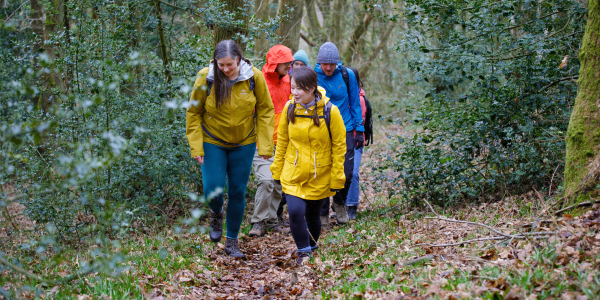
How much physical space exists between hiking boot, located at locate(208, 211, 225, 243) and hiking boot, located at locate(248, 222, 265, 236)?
980mm

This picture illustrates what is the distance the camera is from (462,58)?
6.10 meters

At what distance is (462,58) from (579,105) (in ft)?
6.42

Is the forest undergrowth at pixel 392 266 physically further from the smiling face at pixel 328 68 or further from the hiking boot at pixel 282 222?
the smiling face at pixel 328 68

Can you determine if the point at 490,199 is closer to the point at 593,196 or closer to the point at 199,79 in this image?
the point at 593,196

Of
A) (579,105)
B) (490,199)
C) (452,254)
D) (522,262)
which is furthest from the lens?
(490,199)

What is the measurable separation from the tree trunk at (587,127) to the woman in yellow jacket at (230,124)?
3052 mm

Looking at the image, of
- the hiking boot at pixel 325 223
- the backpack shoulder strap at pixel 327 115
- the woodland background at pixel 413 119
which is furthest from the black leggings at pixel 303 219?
the hiking boot at pixel 325 223

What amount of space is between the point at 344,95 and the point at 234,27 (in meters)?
2.14

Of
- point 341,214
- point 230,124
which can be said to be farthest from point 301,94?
point 341,214

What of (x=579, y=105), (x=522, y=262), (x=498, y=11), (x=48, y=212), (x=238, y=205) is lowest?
(x=48, y=212)

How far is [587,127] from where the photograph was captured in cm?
425

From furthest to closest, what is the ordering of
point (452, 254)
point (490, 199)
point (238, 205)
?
point (490, 199) → point (238, 205) → point (452, 254)

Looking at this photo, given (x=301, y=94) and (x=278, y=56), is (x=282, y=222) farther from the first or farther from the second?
(x=301, y=94)

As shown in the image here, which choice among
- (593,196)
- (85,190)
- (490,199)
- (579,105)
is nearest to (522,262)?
(593,196)
